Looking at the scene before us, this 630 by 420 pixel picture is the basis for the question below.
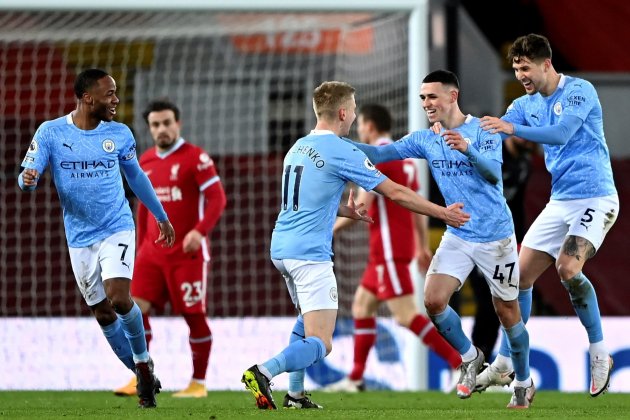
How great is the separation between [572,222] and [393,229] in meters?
2.43

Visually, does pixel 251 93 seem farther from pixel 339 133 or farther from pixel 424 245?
pixel 339 133

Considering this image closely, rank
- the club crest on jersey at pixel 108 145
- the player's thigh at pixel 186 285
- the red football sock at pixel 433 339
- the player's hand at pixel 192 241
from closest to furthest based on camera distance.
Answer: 1. the club crest on jersey at pixel 108 145
2. the player's hand at pixel 192 241
3. the player's thigh at pixel 186 285
4. the red football sock at pixel 433 339

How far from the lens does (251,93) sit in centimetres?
1311

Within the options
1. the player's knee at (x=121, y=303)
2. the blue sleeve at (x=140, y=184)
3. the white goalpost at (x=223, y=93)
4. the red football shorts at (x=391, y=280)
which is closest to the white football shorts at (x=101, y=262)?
the player's knee at (x=121, y=303)

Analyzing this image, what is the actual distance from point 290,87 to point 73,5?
3670 millimetres

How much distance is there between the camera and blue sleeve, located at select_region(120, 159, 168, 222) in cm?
731

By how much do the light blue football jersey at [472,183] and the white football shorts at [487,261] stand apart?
0.04 metres

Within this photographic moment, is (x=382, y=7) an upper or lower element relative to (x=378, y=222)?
upper

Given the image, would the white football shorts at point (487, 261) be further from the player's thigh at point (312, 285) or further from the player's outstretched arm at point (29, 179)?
the player's outstretched arm at point (29, 179)

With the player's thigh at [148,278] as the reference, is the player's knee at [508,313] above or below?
below

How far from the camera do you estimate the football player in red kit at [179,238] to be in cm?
858

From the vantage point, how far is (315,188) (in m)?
6.56

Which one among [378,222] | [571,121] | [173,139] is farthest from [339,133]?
[378,222]

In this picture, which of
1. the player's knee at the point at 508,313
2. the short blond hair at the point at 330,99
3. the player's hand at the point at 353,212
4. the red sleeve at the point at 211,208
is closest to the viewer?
the short blond hair at the point at 330,99
